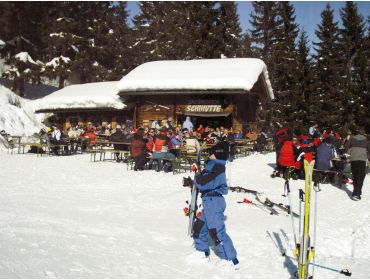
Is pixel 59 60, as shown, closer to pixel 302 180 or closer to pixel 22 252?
pixel 302 180

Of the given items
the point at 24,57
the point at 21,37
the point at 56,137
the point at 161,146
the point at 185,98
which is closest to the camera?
the point at 161,146

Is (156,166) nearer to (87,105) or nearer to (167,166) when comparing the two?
(167,166)

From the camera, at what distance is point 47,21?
111 feet

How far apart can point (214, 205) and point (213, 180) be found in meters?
0.35

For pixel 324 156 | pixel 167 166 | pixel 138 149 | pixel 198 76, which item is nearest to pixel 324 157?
pixel 324 156

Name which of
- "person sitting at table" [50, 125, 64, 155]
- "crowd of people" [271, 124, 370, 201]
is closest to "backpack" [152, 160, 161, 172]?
"crowd of people" [271, 124, 370, 201]

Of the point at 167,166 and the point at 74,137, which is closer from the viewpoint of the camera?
the point at 167,166

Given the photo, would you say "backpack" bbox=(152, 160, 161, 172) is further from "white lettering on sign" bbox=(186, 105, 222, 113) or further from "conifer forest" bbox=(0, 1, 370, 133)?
"conifer forest" bbox=(0, 1, 370, 133)

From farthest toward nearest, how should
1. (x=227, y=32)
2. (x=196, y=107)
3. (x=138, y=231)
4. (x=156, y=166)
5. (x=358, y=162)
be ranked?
(x=227, y=32)
(x=196, y=107)
(x=156, y=166)
(x=358, y=162)
(x=138, y=231)

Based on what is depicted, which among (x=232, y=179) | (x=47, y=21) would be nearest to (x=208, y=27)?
(x=47, y=21)

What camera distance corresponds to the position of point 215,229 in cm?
500

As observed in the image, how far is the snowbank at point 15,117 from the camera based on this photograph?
23297 mm

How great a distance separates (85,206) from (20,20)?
95.3 ft

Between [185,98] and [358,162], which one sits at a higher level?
[185,98]
